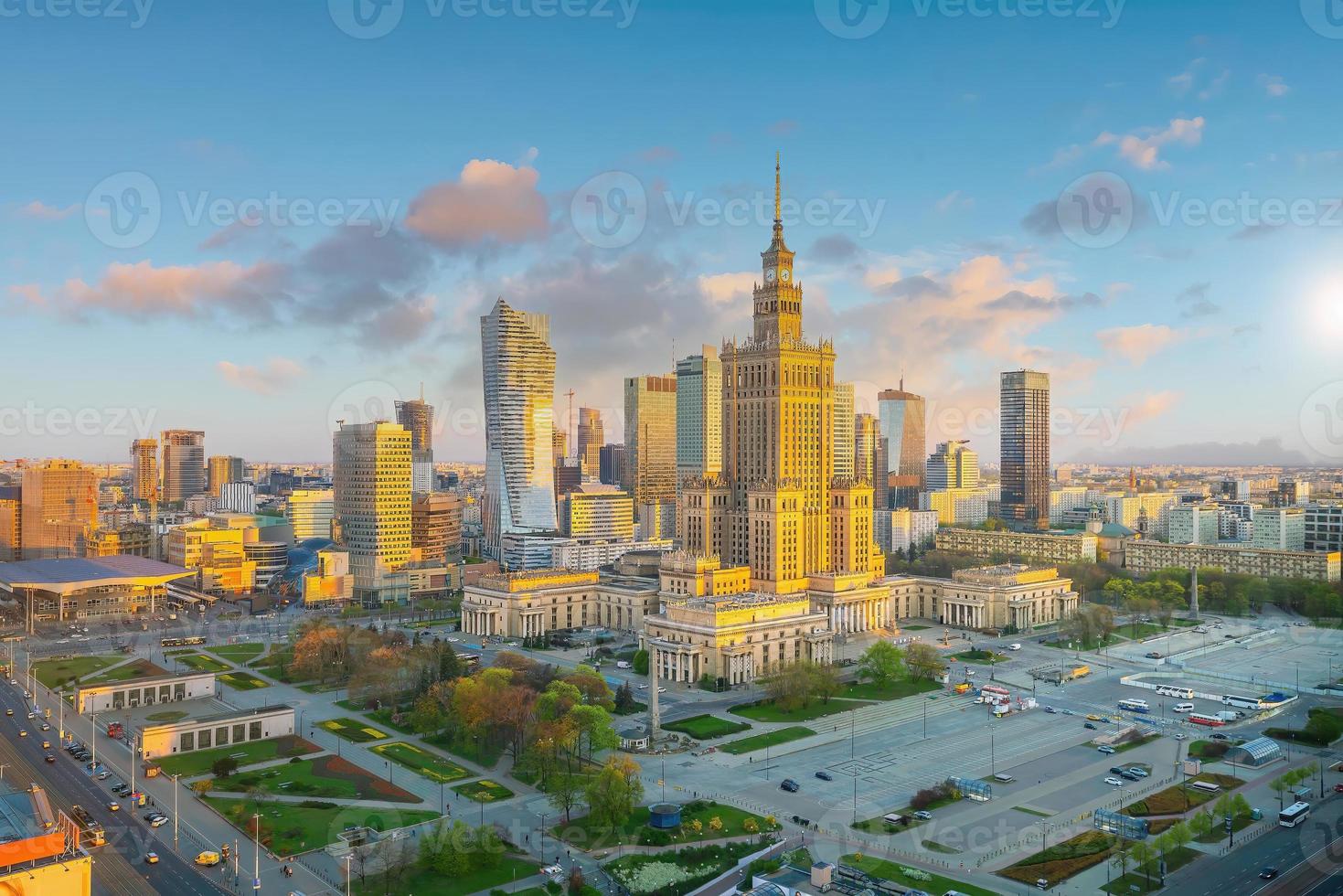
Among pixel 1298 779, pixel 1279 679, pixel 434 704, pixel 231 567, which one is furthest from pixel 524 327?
pixel 1298 779

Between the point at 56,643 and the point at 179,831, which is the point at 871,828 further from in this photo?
the point at 56,643

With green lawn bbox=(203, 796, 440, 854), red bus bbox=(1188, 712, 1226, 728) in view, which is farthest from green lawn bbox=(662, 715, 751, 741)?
red bus bbox=(1188, 712, 1226, 728)

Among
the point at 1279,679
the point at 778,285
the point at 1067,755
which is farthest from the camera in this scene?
the point at 778,285

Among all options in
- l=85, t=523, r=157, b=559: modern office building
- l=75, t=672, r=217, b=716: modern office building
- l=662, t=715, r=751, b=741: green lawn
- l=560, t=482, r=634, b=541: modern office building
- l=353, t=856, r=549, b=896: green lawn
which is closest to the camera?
l=353, t=856, r=549, b=896: green lawn

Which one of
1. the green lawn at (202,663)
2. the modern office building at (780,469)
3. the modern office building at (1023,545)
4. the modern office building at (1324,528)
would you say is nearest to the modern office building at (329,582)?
the green lawn at (202,663)

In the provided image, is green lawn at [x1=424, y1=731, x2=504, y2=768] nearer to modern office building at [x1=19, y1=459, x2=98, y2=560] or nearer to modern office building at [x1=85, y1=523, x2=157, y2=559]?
modern office building at [x1=85, y1=523, x2=157, y2=559]

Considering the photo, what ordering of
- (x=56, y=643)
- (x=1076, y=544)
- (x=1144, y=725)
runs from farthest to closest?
(x=1076, y=544), (x=56, y=643), (x=1144, y=725)
